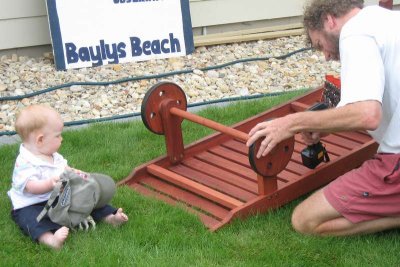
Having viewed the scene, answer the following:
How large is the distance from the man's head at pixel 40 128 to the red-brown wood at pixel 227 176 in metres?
0.80

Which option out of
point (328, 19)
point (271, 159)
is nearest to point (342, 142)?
point (271, 159)

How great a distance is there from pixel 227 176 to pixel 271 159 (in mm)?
670

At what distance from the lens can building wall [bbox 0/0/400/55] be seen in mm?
6754

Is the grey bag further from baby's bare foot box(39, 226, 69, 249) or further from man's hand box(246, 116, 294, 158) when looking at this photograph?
man's hand box(246, 116, 294, 158)

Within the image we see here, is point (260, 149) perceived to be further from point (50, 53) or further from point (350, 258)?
point (50, 53)

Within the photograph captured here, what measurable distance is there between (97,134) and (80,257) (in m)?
1.80

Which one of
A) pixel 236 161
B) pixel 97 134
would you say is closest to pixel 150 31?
pixel 97 134

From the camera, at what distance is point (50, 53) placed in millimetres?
7020

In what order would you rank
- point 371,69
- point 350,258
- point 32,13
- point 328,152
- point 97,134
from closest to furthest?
1. point 371,69
2. point 350,258
3. point 328,152
4. point 97,134
5. point 32,13

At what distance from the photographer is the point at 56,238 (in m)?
3.58

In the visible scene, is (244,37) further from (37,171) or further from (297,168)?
(37,171)

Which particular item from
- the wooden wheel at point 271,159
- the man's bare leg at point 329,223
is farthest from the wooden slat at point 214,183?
the man's bare leg at point 329,223

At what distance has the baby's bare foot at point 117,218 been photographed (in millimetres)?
3785

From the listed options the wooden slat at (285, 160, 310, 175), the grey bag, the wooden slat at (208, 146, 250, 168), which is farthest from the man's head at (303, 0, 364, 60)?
the grey bag
